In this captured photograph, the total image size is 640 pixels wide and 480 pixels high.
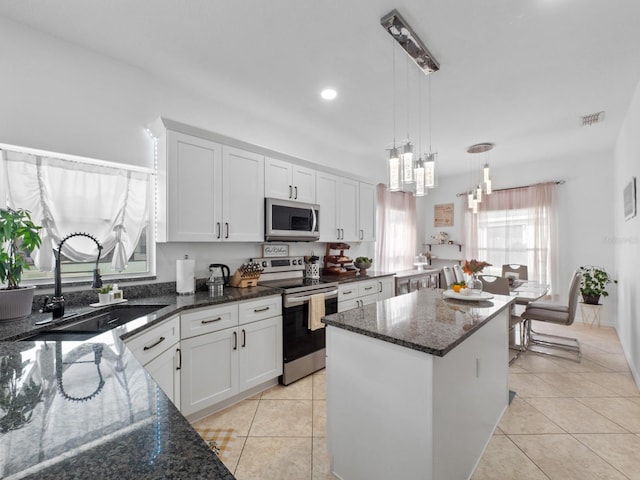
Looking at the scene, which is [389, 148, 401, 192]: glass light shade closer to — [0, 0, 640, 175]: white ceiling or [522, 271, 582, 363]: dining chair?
[0, 0, 640, 175]: white ceiling

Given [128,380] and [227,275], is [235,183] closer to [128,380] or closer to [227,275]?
[227,275]

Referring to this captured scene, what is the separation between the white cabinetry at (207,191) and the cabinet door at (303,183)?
0.44 meters

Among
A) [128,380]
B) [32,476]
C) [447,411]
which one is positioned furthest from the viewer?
[447,411]

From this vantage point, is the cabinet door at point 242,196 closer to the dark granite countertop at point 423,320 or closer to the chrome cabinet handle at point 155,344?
the chrome cabinet handle at point 155,344

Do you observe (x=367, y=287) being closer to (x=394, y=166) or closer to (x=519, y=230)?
(x=394, y=166)

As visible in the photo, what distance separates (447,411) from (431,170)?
146 cm

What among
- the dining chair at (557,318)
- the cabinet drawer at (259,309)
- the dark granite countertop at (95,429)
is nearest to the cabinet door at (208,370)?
the cabinet drawer at (259,309)

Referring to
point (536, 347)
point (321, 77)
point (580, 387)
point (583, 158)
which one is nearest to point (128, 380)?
point (321, 77)

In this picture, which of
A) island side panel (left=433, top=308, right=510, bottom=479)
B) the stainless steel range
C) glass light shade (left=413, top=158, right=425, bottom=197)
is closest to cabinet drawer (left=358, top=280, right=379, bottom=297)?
the stainless steel range

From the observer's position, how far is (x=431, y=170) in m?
2.03

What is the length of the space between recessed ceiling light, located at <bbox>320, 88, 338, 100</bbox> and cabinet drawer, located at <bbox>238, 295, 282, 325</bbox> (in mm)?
1944

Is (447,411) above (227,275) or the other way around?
the other way around

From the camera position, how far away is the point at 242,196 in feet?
9.07

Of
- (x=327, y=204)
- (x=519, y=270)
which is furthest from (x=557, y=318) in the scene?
(x=327, y=204)
